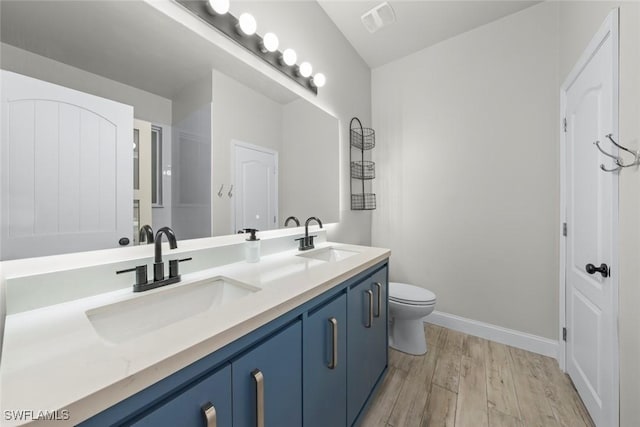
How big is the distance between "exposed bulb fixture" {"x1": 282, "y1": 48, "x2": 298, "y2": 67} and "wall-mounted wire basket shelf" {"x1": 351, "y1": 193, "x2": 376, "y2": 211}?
1.24 m

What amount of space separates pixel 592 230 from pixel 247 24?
2152 mm

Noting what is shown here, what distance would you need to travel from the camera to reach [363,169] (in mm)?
2531

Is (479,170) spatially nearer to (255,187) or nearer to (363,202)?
(363,202)

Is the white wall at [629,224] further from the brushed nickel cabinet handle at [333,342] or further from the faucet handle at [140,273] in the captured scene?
the faucet handle at [140,273]

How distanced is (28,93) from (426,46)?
2.80 m

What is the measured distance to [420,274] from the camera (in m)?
2.43

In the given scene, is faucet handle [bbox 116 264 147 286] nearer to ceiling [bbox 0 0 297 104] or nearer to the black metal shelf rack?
ceiling [bbox 0 0 297 104]

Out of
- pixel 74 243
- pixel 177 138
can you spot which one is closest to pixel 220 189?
pixel 177 138

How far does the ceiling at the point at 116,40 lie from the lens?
72 cm

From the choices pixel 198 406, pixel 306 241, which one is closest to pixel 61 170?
pixel 198 406

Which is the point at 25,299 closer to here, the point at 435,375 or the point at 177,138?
the point at 177,138

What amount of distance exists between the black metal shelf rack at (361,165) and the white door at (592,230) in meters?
1.48

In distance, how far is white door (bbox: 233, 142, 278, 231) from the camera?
4.37 ft

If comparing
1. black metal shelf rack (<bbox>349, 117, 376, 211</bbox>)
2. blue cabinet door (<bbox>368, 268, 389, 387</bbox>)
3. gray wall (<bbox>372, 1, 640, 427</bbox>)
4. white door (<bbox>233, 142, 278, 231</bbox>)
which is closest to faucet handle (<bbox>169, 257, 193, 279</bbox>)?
white door (<bbox>233, 142, 278, 231</bbox>)
